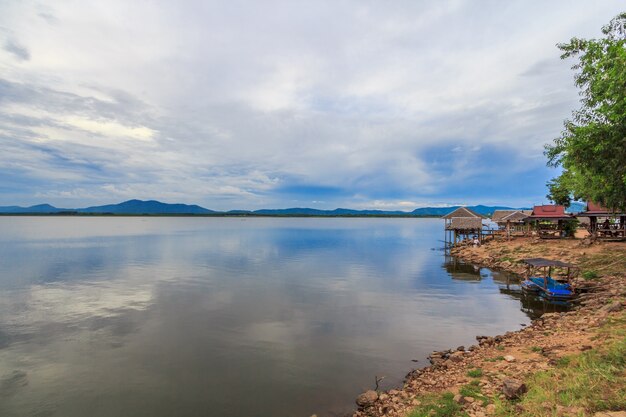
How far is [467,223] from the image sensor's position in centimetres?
6262

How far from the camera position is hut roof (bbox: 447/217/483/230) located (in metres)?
61.9

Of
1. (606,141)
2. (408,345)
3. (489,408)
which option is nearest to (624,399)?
(489,408)

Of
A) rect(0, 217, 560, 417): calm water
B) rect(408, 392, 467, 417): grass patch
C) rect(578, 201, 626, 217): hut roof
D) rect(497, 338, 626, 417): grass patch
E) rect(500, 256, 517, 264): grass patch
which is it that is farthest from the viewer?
rect(578, 201, 626, 217): hut roof

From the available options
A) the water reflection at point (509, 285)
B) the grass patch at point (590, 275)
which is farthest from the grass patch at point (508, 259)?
the grass patch at point (590, 275)

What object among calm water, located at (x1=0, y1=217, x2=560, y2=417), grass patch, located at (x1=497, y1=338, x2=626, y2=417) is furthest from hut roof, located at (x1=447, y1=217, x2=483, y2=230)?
grass patch, located at (x1=497, y1=338, x2=626, y2=417)

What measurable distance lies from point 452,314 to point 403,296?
546 centimetres

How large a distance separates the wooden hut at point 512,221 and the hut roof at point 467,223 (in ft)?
14.9

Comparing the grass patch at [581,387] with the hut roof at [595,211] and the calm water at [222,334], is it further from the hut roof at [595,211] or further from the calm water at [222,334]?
the hut roof at [595,211]

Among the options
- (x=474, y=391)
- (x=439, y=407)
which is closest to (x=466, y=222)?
(x=474, y=391)

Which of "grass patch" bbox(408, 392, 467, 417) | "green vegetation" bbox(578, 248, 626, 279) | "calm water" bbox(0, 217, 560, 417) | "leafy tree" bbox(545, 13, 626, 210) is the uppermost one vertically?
"leafy tree" bbox(545, 13, 626, 210)

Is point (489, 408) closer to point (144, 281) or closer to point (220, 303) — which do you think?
point (220, 303)

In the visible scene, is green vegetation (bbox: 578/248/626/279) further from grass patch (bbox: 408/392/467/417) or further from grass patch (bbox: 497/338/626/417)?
grass patch (bbox: 408/392/467/417)

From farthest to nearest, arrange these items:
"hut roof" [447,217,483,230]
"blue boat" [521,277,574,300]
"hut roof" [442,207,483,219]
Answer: "hut roof" [442,207,483,219] < "hut roof" [447,217,483,230] < "blue boat" [521,277,574,300]

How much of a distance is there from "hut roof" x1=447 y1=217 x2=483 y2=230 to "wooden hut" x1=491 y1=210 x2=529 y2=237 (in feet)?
14.9
